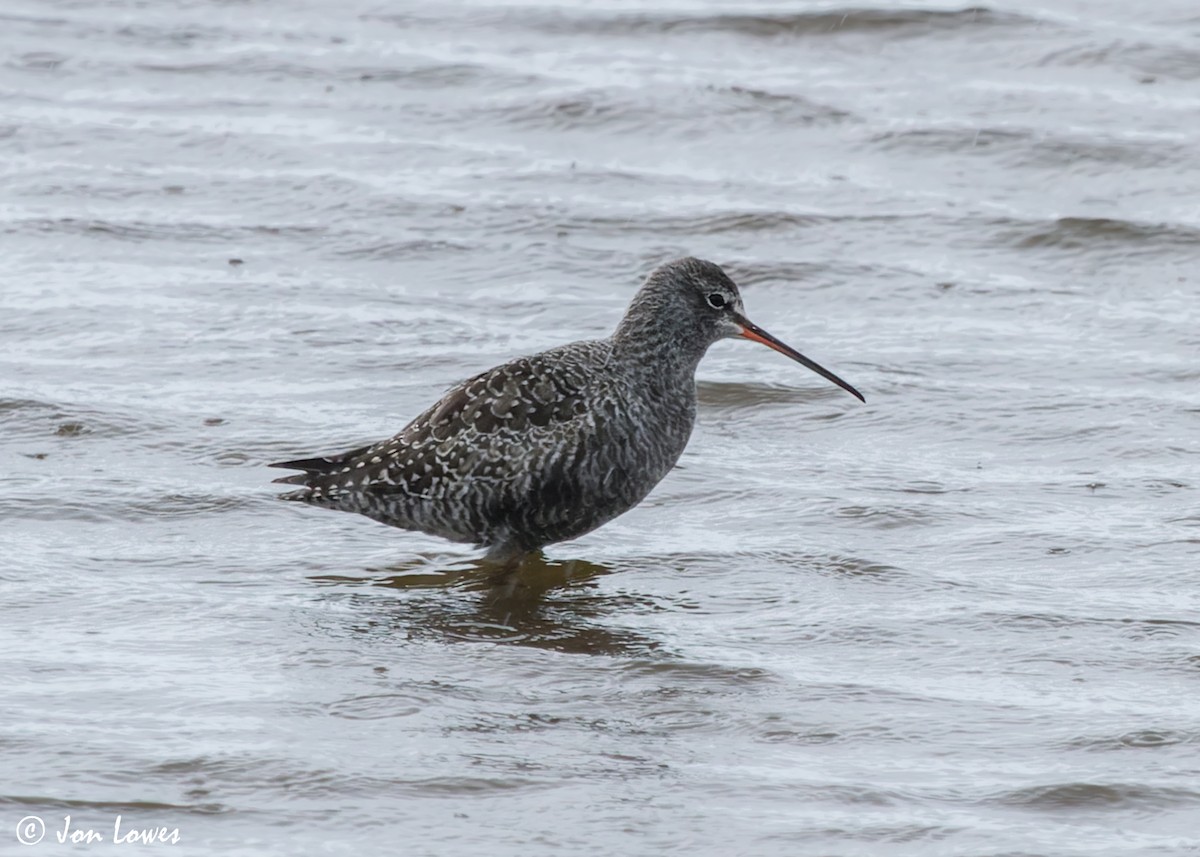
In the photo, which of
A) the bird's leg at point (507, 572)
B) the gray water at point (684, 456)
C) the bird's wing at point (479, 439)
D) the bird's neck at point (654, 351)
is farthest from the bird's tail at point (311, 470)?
the bird's neck at point (654, 351)

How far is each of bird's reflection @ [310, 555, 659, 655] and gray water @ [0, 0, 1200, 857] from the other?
0.09ft

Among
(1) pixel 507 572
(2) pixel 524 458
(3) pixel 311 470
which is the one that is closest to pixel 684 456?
(1) pixel 507 572

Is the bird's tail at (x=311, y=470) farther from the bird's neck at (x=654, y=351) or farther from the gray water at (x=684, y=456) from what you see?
the bird's neck at (x=654, y=351)

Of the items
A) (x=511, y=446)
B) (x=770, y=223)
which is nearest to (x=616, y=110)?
(x=770, y=223)

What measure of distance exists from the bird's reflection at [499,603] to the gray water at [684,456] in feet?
0.09

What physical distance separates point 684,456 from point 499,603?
1725 mm

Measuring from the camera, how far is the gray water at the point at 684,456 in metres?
6.28

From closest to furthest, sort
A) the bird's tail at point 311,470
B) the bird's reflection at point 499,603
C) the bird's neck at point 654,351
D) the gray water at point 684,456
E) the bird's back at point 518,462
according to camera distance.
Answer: the gray water at point 684,456
the bird's reflection at point 499,603
the bird's back at point 518,462
the bird's tail at point 311,470
the bird's neck at point 654,351

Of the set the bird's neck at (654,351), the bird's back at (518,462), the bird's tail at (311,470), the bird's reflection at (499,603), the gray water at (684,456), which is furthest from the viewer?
the bird's neck at (654,351)

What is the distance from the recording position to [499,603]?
8.05 metres

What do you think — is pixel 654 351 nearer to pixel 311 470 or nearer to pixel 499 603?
pixel 499 603

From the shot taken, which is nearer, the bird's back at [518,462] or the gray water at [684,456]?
the gray water at [684,456]

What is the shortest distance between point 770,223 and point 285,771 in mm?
6944

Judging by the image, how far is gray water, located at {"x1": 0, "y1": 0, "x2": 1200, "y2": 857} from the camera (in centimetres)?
628
